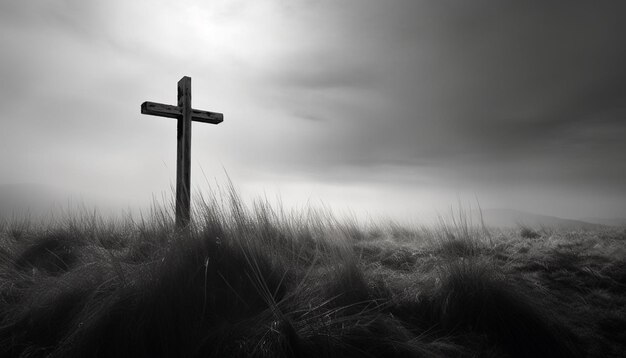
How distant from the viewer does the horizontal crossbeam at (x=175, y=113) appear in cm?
551

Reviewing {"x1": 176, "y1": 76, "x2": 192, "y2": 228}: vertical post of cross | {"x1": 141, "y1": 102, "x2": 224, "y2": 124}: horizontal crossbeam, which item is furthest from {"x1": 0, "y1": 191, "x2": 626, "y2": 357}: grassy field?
{"x1": 141, "y1": 102, "x2": 224, "y2": 124}: horizontal crossbeam

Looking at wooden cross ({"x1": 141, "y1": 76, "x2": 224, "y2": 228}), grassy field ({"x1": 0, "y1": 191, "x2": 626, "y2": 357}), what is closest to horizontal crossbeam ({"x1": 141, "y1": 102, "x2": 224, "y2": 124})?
→ wooden cross ({"x1": 141, "y1": 76, "x2": 224, "y2": 228})

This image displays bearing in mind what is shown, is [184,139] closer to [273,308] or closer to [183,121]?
[183,121]

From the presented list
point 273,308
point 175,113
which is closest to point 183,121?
point 175,113

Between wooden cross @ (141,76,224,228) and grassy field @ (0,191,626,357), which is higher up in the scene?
wooden cross @ (141,76,224,228)

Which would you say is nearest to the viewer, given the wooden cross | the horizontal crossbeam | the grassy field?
the grassy field

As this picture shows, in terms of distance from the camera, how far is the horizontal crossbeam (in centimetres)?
551

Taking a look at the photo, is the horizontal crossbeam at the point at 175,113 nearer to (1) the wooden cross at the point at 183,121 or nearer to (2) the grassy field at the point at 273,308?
(1) the wooden cross at the point at 183,121

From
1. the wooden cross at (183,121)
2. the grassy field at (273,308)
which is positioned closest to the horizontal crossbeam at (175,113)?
the wooden cross at (183,121)

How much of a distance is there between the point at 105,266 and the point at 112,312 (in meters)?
0.77

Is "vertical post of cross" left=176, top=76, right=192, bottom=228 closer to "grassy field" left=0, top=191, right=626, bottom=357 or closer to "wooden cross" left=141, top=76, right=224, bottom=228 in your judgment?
"wooden cross" left=141, top=76, right=224, bottom=228

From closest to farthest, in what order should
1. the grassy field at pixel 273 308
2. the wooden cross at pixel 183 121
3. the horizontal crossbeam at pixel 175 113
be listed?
the grassy field at pixel 273 308 → the horizontal crossbeam at pixel 175 113 → the wooden cross at pixel 183 121

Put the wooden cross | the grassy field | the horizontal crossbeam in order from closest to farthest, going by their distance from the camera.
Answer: the grassy field, the horizontal crossbeam, the wooden cross

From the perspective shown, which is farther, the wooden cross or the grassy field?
the wooden cross
